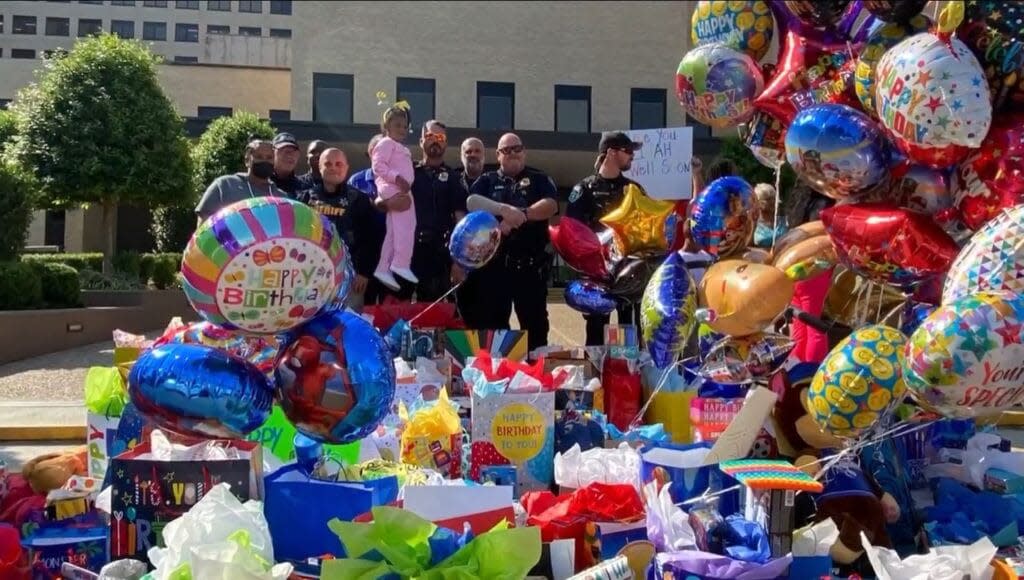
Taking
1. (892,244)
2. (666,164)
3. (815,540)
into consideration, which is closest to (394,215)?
(666,164)

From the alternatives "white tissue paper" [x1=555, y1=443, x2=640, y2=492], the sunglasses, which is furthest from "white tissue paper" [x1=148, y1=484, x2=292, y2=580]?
the sunglasses

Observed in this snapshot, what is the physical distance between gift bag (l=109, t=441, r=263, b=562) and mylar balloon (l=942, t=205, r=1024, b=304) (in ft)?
7.50

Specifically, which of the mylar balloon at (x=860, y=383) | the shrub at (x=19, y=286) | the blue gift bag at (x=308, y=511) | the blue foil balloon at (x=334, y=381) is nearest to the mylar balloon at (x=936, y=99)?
the mylar balloon at (x=860, y=383)

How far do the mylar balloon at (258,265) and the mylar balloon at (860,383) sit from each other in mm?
1714

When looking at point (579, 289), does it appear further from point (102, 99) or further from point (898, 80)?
point (102, 99)

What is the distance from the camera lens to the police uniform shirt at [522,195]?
5.55 m

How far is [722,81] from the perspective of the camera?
3.79 meters

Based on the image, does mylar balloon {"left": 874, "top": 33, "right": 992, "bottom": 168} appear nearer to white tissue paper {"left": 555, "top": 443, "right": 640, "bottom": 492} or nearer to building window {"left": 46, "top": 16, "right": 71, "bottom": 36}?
white tissue paper {"left": 555, "top": 443, "right": 640, "bottom": 492}

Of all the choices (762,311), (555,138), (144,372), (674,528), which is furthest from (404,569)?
(555,138)

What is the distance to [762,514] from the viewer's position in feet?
8.98

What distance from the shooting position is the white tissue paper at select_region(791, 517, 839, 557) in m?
2.89

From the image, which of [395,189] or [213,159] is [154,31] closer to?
[213,159]

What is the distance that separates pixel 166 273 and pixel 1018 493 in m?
12.5

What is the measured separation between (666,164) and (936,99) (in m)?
2.61
